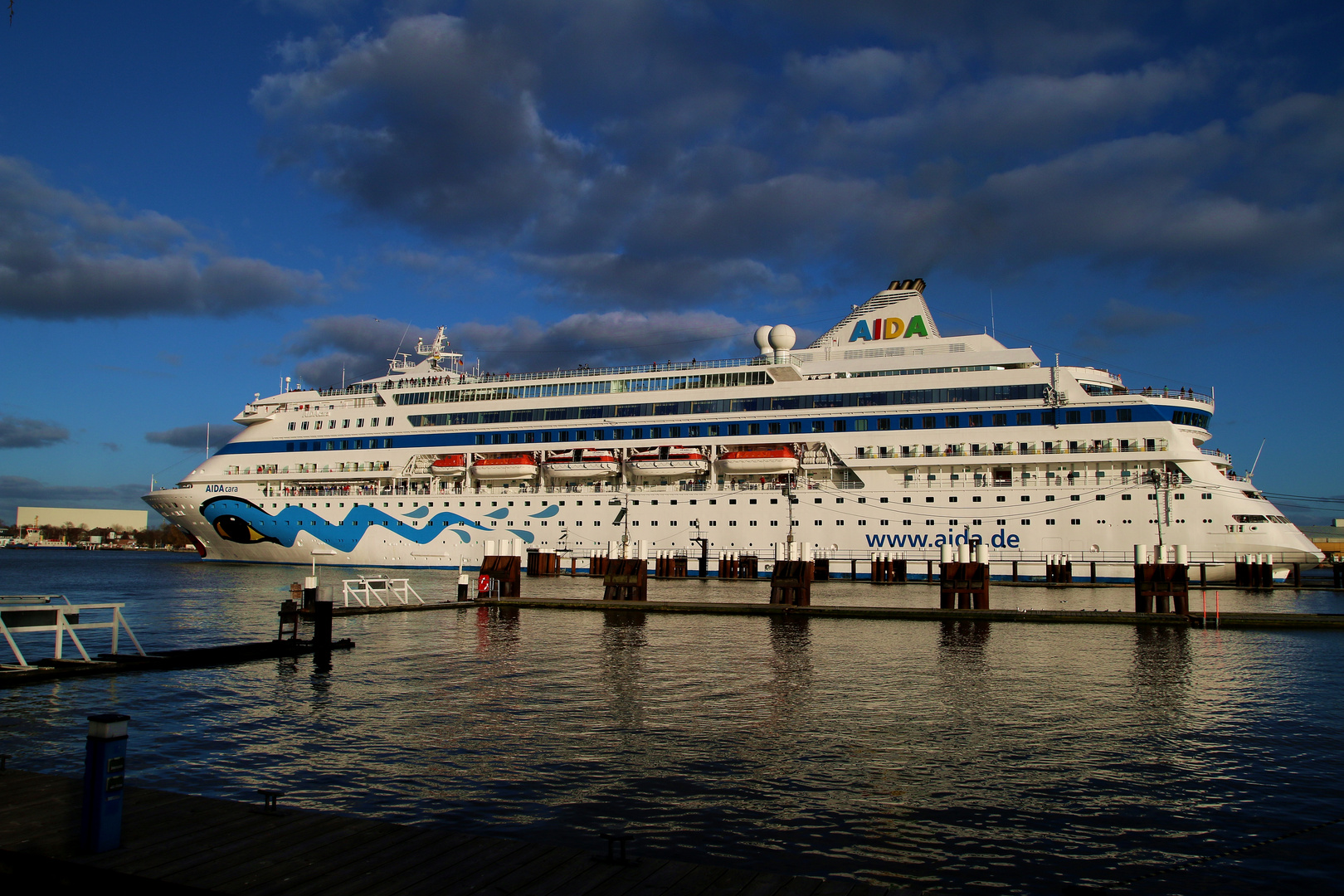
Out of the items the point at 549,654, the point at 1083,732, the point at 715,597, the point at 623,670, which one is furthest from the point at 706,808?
the point at 715,597

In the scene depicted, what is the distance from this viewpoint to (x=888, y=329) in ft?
148

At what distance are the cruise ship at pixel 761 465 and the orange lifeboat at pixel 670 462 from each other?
10 centimetres

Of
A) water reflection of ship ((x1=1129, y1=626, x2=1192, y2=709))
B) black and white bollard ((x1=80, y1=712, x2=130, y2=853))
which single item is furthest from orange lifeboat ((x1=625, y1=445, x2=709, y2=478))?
black and white bollard ((x1=80, y1=712, x2=130, y2=853))

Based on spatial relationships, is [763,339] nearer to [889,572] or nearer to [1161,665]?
[889,572]

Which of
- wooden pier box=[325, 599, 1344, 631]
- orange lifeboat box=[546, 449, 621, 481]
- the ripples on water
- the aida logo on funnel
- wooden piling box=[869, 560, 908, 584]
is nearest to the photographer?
the ripples on water

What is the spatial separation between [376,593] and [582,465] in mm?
20075

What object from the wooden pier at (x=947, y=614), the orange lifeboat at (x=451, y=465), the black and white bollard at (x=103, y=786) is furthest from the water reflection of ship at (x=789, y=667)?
the orange lifeboat at (x=451, y=465)

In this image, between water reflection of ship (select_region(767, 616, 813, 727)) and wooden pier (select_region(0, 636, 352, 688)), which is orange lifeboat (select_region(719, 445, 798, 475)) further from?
wooden pier (select_region(0, 636, 352, 688))

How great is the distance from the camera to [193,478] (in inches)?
2026

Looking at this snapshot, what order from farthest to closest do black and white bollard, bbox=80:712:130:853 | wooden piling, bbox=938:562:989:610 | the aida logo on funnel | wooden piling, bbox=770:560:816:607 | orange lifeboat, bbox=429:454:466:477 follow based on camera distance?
orange lifeboat, bbox=429:454:466:477, the aida logo on funnel, wooden piling, bbox=770:560:816:607, wooden piling, bbox=938:562:989:610, black and white bollard, bbox=80:712:130:853

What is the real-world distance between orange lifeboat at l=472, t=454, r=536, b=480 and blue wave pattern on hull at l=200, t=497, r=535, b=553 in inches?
119

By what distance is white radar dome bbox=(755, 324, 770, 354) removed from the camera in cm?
4678

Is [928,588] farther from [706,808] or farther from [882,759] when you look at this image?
[706,808]

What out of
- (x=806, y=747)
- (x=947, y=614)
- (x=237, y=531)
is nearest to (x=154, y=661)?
(x=806, y=747)
